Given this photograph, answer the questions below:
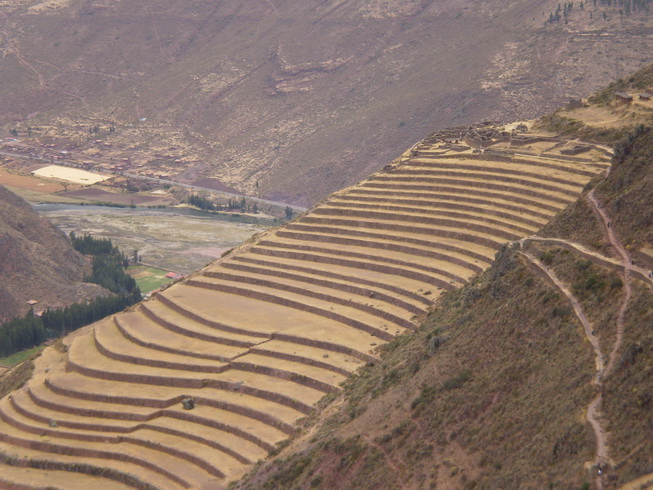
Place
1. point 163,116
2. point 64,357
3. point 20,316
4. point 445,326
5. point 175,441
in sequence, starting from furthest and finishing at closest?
point 163,116 → point 20,316 → point 64,357 → point 175,441 → point 445,326

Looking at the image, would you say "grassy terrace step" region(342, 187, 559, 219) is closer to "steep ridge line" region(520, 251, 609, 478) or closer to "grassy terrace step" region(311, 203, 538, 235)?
"grassy terrace step" region(311, 203, 538, 235)

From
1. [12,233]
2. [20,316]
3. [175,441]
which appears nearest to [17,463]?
[175,441]

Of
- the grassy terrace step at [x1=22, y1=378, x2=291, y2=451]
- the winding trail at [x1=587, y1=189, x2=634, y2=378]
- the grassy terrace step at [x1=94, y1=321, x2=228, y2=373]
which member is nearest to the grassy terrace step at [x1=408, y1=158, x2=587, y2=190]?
the winding trail at [x1=587, y1=189, x2=634, y2=378]

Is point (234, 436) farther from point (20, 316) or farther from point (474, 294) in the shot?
point (20, 316)

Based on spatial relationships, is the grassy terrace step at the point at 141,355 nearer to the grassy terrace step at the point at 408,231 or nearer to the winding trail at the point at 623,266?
the grassy terrace step at the point at 408,231

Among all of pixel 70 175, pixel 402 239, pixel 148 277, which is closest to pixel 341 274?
pixel 402 239

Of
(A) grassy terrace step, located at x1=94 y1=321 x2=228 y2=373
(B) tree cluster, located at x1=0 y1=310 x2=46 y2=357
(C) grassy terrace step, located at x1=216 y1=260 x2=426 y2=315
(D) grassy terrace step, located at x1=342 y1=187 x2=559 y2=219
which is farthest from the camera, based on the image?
(B) tree cluster, located at x1=0 y1=310 x2=46 y2=357
